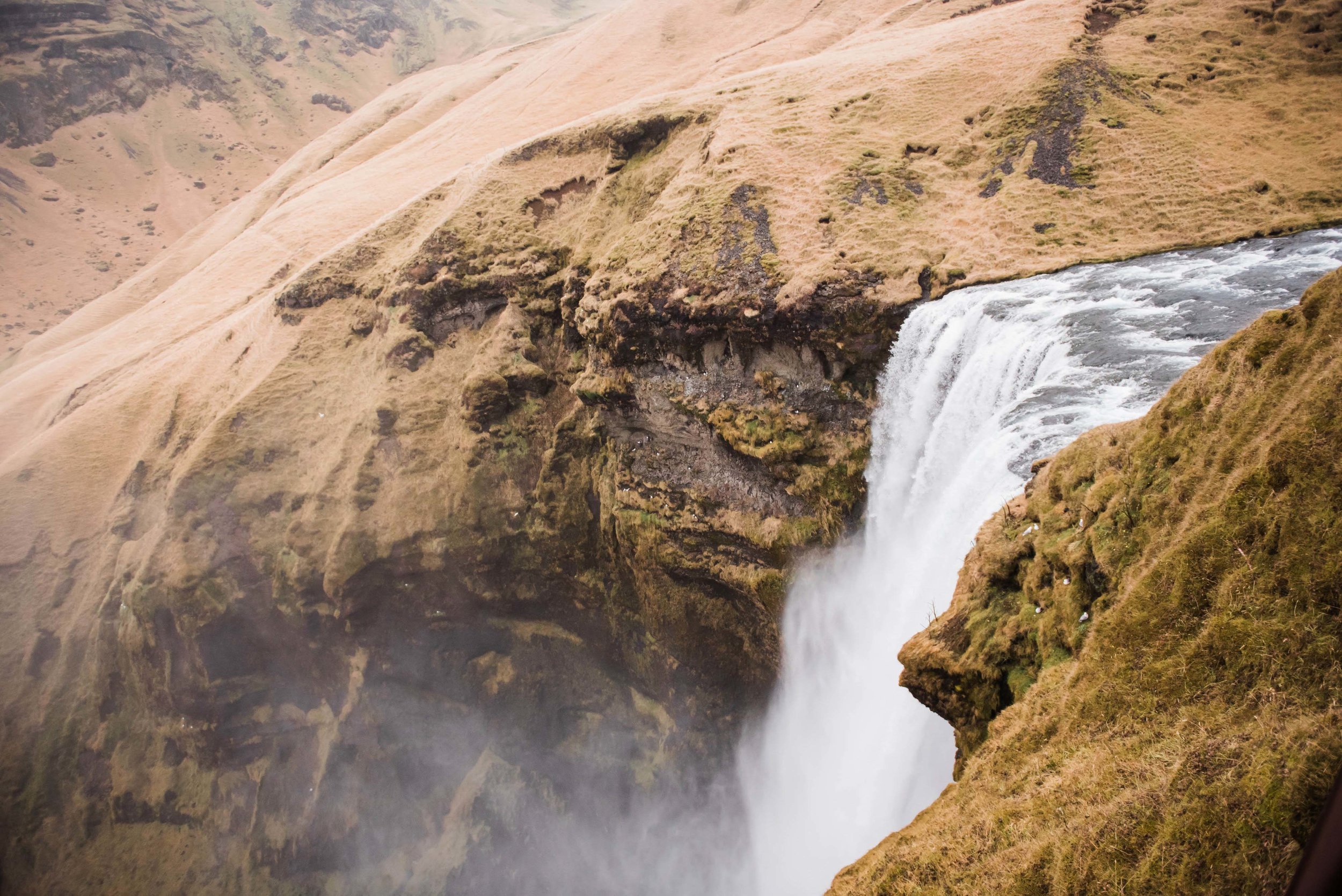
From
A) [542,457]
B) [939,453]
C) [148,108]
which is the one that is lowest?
[542,457]

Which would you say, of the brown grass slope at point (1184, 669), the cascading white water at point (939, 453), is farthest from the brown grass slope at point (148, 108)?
the brown grass slope at point (1184, 669)

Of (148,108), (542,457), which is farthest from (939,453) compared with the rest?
(148,108)

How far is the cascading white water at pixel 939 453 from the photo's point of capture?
13852mm

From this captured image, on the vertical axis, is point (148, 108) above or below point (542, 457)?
above

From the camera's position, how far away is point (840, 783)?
67.3 feet

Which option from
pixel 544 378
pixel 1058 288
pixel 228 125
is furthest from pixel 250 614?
pixel 228 125

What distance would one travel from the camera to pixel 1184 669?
5656mm

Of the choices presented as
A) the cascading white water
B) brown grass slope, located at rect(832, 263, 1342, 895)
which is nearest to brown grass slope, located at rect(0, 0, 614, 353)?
the cascading white water

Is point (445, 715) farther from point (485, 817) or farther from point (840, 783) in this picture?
point (840, 783)

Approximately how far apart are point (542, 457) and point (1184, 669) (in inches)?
1122

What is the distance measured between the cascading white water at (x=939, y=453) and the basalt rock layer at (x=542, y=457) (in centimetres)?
170

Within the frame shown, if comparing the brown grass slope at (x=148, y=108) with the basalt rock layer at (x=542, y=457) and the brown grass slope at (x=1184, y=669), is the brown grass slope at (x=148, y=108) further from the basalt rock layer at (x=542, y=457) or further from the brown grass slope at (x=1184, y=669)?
the brown grass slope at (x=1184, y=669)

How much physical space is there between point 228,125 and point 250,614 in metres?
117

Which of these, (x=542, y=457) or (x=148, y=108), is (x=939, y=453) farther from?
(x=148, y=108)
